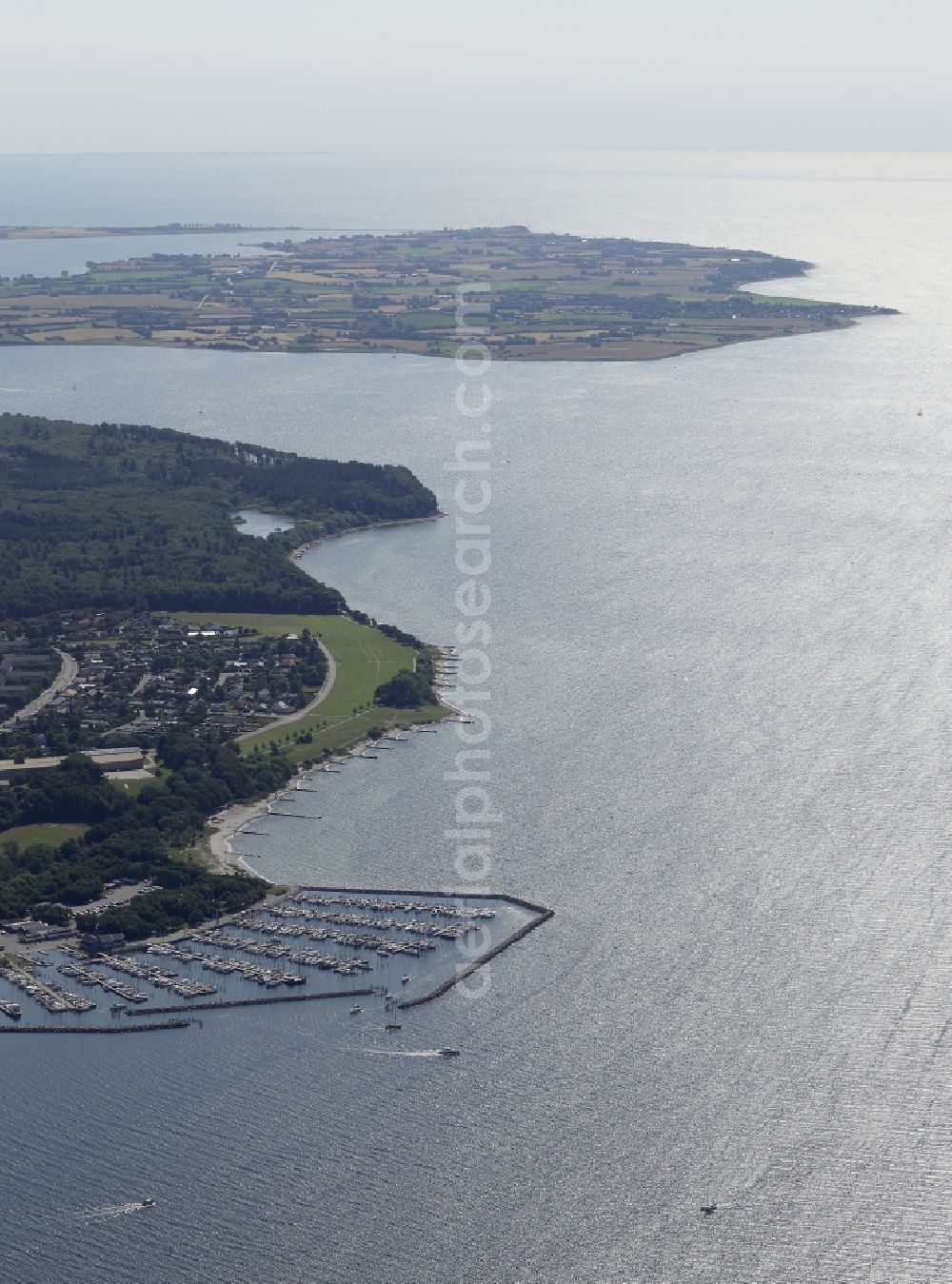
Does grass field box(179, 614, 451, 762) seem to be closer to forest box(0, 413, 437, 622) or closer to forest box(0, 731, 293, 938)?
forest box(0, 413, 437, 622)

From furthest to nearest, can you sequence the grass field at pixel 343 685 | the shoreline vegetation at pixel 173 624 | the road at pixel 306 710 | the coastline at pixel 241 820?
the road at pixel 306 710 < the grass field at pixel 343 685 < the coastline at pixel 241 820 < the shoreline vegetation at pixel 173 624

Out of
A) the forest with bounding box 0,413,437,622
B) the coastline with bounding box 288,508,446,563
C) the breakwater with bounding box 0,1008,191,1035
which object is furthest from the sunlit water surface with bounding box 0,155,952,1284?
the forest with bounding box 0,413,437,622

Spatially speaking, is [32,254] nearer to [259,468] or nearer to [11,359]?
[11,359]

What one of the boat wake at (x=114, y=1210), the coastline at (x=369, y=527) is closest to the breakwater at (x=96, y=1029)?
the boat wake at (x=114, y=1210)

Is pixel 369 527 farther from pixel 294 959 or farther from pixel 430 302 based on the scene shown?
pixel 430 302

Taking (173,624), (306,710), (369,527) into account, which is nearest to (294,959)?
(306,710)

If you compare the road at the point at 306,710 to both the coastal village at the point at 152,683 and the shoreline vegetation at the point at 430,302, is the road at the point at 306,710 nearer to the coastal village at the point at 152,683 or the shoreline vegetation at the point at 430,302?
the coastal village at the point at 152,683
